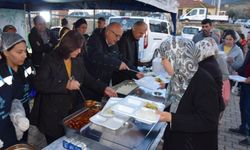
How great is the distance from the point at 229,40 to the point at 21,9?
13.7 feet

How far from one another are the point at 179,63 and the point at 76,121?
2.62ft

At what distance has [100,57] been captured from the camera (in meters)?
Answer: 2.66

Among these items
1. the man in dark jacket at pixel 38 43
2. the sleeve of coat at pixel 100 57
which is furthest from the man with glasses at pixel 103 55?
the man in dark jacket at pixel 38 43

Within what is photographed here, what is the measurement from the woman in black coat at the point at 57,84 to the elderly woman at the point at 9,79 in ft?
0.50

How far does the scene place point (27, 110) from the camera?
214 centimetres

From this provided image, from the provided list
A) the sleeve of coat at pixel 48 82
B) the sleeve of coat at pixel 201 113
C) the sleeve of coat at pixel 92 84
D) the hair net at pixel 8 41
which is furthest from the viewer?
the sleeve of coat at pixel 92 84

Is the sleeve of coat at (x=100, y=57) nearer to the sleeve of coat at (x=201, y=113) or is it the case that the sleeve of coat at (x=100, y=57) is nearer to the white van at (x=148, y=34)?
the sleeve of coat at (x=201, y=113)

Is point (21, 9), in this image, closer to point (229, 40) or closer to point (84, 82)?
point (84, 82)

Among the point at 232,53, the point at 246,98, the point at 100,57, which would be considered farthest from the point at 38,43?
the point at 246,98

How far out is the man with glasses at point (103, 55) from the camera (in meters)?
2.67

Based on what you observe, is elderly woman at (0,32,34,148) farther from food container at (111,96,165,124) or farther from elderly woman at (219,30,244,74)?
elderly woman at (219,30,244,74)

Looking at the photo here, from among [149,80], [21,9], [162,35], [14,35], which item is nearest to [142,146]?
[14,35]

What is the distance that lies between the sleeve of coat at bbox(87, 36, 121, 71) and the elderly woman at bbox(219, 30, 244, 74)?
5.61 feet

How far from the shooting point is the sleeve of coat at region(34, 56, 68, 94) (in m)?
1.79
